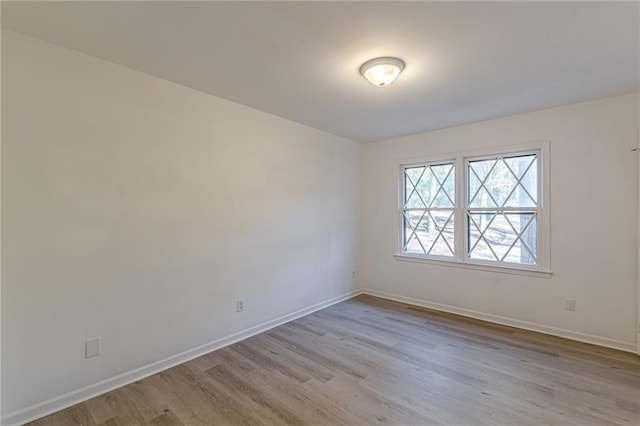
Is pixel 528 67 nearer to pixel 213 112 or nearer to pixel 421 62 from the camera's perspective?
pixel 421 62

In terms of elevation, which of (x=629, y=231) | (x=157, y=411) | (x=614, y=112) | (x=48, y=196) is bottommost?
(x=157, y=411)

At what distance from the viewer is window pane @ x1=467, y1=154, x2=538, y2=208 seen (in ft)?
11.0

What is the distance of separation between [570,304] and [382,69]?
3.10 metres

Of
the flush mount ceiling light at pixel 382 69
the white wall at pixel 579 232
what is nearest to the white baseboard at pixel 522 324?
the white wall at pixel 579 232

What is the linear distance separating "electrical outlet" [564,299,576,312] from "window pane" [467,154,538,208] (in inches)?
42.0

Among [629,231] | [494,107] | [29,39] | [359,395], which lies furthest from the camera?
[494,107]

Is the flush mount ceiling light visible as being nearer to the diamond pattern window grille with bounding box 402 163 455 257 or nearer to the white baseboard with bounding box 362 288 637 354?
the diamond pattern window grille with bounding box 402 163 455 257

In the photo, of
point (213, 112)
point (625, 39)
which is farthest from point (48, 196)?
point (625, 39)

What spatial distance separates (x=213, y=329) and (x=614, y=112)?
443cm

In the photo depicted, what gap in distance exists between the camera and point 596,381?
2.26 m

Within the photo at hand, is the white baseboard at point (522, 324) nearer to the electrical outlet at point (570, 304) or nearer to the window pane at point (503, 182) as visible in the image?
the electrical outlet at point (570, 304)

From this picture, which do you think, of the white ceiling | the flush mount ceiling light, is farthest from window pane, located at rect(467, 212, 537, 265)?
the flush mount ceiling light

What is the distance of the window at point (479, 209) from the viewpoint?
131 inches

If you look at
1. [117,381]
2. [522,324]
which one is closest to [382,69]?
[117,381]
